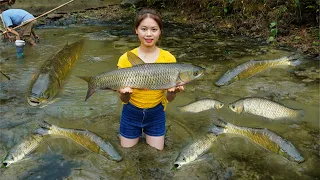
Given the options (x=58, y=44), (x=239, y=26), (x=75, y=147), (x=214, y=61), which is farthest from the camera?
(x=239, y=26)

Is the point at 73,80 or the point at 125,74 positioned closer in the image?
the point at 125,74

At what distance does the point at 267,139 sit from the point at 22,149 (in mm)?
2597

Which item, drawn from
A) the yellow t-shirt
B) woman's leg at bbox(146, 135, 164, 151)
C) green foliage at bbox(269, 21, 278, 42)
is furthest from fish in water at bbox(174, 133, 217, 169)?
green foliage at bbox(269, 21, 278, 42)

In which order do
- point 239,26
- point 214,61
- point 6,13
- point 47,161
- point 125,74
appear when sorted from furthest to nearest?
point 239,26 < point 6,13 < point 214,61 < point 47,161 < point 125,74

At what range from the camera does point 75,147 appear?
3.73 metres

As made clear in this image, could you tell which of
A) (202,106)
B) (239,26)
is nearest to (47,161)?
(202,106)

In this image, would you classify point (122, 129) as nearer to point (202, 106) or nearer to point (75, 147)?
point (75, 147)

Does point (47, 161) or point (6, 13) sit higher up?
point (6, 13)

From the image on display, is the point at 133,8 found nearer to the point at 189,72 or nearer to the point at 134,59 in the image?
the point at 134,59

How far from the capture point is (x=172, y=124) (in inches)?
169

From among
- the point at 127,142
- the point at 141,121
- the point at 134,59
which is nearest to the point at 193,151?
the point at 141,121

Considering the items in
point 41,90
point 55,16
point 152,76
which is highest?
Result: point 152,76

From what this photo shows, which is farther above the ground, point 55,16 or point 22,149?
point 22,149

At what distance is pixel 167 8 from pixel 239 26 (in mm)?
4420
